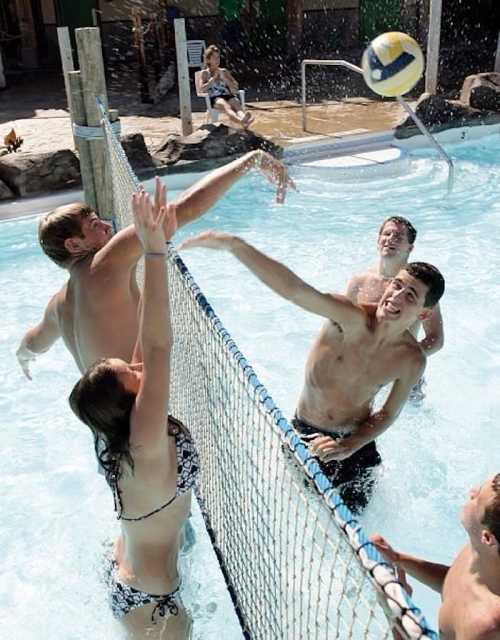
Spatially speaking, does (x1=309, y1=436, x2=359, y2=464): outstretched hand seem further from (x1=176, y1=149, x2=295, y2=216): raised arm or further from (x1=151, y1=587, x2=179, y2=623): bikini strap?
(x1=176, y1=149, x2=295, y2=216): raised arm

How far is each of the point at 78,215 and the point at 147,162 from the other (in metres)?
7.89

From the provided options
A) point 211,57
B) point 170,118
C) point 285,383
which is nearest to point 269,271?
point 285,383

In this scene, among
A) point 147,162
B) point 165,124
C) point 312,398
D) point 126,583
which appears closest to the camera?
point 126,583

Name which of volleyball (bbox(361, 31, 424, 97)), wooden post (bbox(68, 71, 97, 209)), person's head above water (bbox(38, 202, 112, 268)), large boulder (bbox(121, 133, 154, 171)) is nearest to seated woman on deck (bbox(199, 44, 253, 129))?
large boulder (bbox(121, 133, 154, 171))

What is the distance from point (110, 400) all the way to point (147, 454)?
23 centimetres

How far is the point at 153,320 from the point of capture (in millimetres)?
2305

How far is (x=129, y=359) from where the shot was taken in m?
3.36

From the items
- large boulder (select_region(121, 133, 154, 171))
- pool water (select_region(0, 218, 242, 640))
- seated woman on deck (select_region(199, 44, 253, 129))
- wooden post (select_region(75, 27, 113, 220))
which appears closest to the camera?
pool water (select_region(0, 218, 242, 640))

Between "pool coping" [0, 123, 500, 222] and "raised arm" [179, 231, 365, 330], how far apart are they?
7.27m

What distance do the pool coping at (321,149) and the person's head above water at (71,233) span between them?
23.0ft

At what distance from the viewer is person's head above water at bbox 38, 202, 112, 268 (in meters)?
3.22

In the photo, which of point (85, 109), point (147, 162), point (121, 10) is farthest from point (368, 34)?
point (85, 109)

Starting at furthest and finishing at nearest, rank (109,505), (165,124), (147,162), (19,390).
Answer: (165,124)
(147,162)
(19,390)
(109,505)

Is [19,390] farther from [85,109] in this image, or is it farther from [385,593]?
[385,593]
